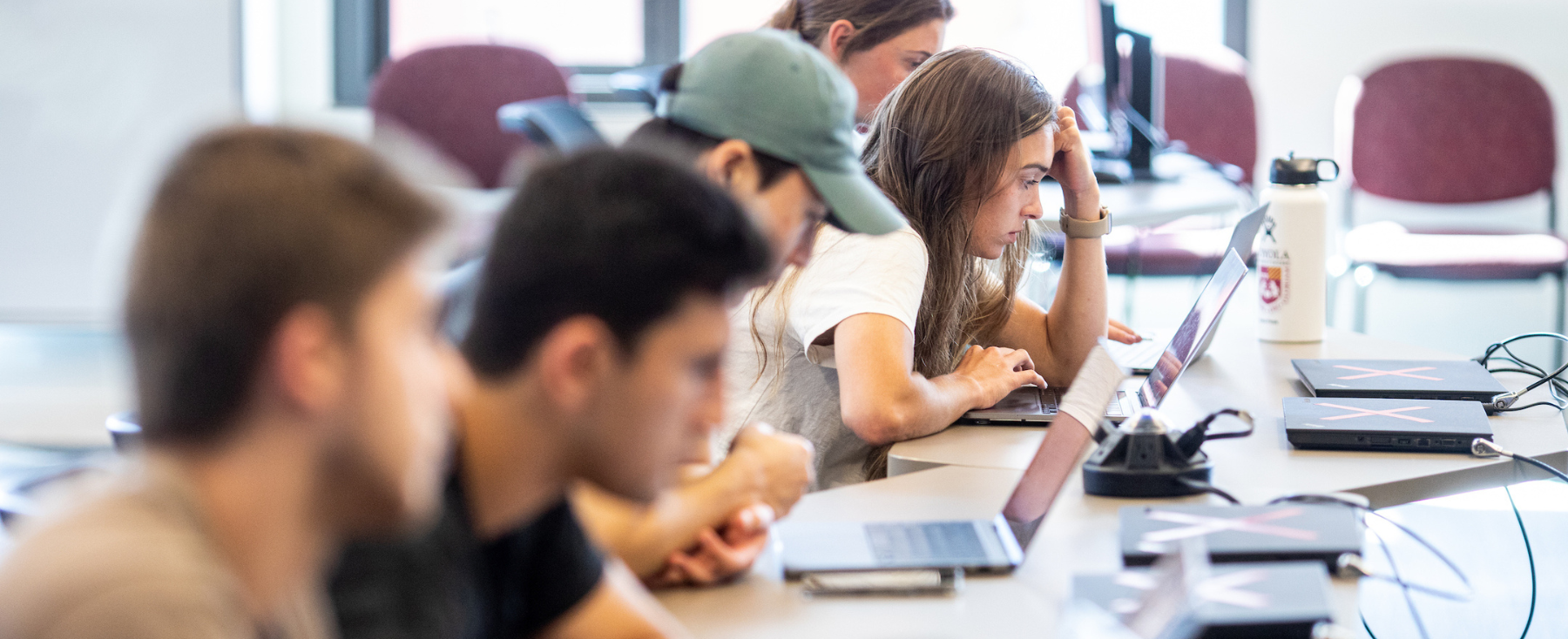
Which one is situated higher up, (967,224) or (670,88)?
(670,88)

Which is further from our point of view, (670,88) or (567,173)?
(670,88)

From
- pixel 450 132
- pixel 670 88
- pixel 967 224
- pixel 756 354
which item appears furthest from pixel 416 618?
Result: pixel 450 132

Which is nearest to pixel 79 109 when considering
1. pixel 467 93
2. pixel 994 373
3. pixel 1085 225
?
pixel 467 93

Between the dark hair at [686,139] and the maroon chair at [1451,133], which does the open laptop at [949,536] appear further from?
the maroon chair at [1451,133]

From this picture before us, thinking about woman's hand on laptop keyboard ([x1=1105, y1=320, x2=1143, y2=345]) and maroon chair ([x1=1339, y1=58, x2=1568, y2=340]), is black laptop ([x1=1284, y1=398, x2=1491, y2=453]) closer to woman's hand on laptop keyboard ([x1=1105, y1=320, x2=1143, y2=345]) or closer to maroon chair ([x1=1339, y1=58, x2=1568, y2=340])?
woman's hand on laptop keyboard ([x1=1105, y1=320, x2=1143, y2=345])

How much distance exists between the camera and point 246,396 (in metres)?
0.51

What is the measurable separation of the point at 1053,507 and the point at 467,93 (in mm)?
3069

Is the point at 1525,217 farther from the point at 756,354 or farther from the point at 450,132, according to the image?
the point at 756,354

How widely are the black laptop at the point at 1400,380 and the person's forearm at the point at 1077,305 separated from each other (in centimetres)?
29

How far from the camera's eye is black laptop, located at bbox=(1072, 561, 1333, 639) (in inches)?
30.5

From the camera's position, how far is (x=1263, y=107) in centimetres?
468

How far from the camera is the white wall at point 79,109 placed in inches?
158

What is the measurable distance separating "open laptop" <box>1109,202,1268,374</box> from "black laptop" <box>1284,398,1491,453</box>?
0.17m

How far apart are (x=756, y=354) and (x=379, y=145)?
1046mm
